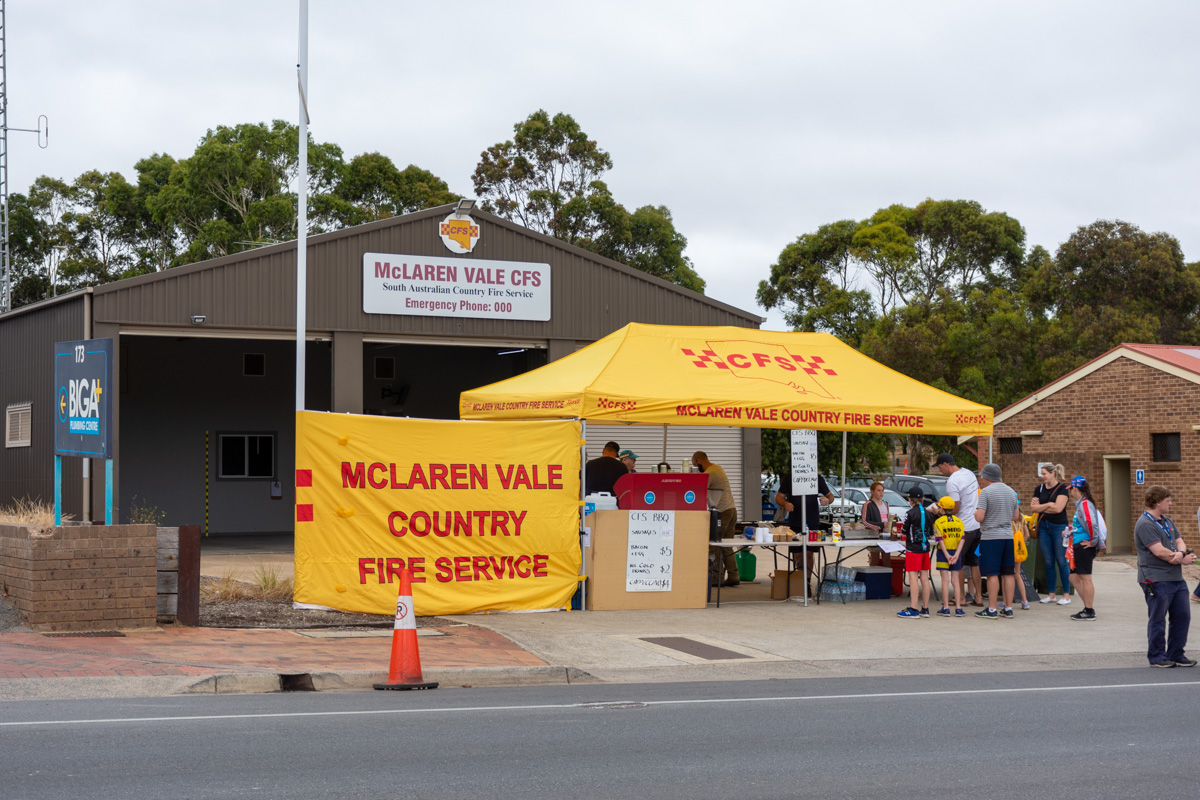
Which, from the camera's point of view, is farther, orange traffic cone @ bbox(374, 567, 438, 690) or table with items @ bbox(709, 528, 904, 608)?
table with items @ bbox(709, 528, 904, 608)

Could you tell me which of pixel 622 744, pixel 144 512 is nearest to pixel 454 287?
pixel 144 512

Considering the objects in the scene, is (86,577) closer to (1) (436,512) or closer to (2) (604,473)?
(1) (436,512)

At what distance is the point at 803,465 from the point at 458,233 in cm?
975

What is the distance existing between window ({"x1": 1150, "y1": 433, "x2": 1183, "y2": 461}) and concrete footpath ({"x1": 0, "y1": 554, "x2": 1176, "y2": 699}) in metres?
12.4

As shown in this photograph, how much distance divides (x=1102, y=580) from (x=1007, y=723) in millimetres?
13242

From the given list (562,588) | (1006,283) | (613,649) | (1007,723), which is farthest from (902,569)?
(1006,283)

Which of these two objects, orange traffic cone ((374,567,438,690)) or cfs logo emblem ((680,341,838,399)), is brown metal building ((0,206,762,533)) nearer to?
cfs logo emblem ((680,341,838,399))

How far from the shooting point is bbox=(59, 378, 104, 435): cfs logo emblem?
12.9 meters

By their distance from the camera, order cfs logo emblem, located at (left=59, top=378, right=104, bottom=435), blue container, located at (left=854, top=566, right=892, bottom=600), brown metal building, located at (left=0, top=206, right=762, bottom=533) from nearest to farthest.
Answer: cfs logo emblem, located at (left=59, top=378, right=104, bottom=435), blue container, located at (left=854, top=566, right=892, bottom=600), brown metal building, located at (left=0, top=206, right=762, bottom=533)

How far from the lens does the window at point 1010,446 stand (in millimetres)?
30531

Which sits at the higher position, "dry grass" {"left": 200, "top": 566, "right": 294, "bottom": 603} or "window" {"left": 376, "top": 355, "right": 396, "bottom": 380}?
"window" {"left": 376, "top": 355, "right": 396, "bottom": 380}

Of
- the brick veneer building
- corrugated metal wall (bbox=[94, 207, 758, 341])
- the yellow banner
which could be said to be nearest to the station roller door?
corrugated metal wall (bbox=[94, 207, 758, 341])

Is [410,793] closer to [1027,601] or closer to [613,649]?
[613,649]

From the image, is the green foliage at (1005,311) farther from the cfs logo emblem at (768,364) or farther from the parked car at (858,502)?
the cfs logo emblem at (768,364)
